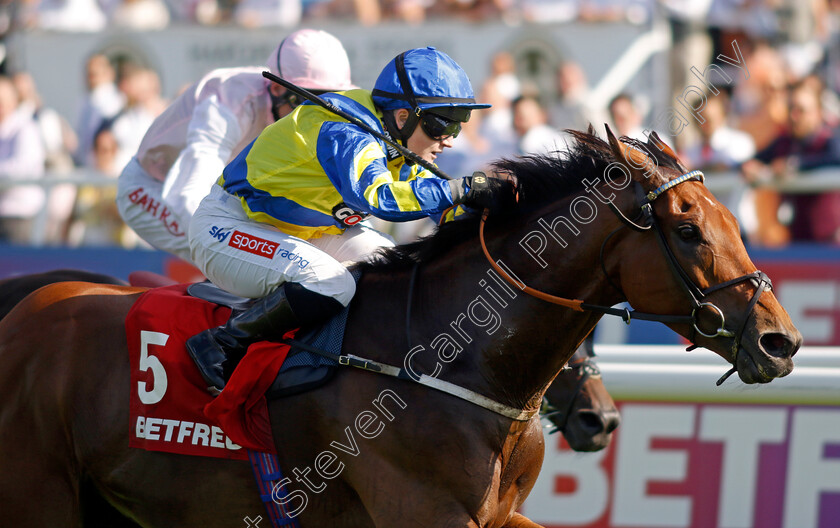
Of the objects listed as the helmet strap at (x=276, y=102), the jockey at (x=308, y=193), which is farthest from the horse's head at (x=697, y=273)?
the helmet strap at (x=276, y=102)

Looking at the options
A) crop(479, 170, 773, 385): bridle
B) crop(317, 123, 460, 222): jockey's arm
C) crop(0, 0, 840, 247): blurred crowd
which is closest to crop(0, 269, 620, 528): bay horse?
crop(479, 170, 773, 385): bridle

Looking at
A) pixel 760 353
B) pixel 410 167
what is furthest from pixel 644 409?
pixel 760 353

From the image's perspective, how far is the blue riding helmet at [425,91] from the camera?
337cm

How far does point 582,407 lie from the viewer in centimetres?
402

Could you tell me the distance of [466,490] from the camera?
3.07 meters

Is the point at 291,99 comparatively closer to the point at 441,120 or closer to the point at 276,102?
the point at 276,102

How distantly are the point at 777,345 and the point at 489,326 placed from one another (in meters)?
0.88

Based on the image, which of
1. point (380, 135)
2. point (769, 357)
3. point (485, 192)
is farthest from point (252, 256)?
point (769, 357)

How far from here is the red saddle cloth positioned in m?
3.28

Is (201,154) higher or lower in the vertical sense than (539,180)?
lower

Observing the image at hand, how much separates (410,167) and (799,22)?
5528 mm

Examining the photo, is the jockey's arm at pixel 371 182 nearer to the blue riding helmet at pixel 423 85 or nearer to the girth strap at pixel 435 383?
the blue riding helmet at pixel 423 85

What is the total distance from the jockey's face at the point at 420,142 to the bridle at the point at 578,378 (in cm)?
106

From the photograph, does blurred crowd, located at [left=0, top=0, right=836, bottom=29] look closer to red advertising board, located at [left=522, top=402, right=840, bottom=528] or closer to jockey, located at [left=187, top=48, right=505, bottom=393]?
red advertising board, located at [left=522, top=402, right=840, bottom=528]
